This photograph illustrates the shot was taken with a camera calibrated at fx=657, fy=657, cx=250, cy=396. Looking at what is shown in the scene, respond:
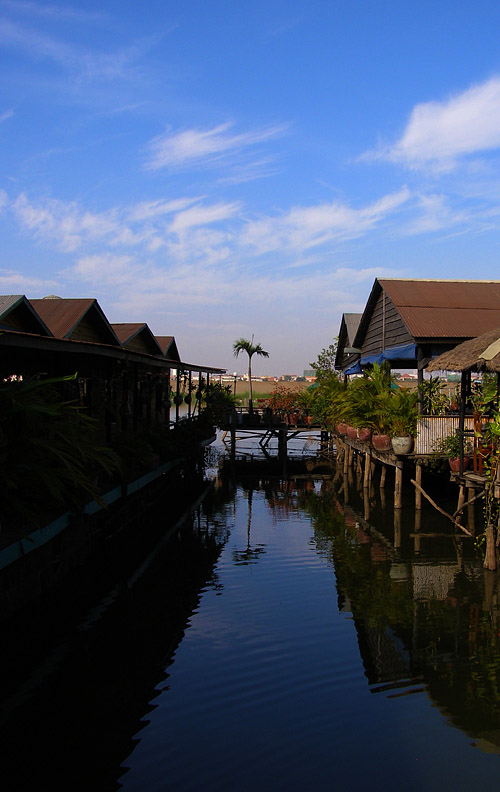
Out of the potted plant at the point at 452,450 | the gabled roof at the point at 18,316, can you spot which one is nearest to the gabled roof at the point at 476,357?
the potted plant at the point at 452,450

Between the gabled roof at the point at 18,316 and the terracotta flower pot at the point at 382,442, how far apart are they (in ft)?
31.3

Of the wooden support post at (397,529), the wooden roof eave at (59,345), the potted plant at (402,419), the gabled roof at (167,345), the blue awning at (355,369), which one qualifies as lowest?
the wooden support post at (397,529)

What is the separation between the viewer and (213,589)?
1101cm

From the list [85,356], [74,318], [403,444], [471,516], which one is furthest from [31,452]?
[74,318]

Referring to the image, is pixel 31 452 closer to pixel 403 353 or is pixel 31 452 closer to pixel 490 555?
pixel 490 555

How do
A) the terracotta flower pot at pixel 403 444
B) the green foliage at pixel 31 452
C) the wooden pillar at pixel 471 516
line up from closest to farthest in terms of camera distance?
the green foliage at pixel 31 452 < the wooden pillar at pixel 471 516 < the terracotta flower pot at pixel 403 444

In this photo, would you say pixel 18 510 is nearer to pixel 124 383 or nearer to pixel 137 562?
pixel 137 562

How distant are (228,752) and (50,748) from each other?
161cm

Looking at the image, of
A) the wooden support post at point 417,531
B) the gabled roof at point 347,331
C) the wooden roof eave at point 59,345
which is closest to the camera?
the wooden roof eave at point 59,345

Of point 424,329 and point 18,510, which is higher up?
point 424,329

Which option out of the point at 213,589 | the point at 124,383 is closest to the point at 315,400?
the point at 124,383

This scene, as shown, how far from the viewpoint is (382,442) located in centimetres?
1844

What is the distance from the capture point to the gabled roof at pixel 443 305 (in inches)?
739

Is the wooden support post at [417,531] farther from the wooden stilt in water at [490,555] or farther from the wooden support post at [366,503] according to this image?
the wooden stilt in water at [490,555]
